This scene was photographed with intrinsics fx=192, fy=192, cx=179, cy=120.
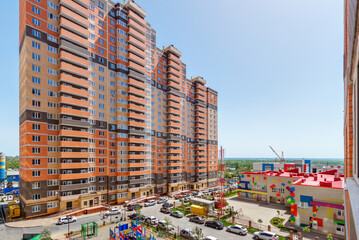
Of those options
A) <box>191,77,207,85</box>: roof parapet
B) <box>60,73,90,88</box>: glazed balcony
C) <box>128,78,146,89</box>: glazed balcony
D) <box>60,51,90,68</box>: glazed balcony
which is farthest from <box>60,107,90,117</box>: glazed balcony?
<box>191,77,207,85</box>: roof parapet

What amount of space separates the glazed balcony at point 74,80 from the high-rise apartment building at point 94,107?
9.3 inches

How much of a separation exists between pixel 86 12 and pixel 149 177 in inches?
2032

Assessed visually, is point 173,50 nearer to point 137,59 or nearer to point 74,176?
point 137,59

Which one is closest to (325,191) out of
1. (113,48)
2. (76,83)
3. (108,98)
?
(108,98)

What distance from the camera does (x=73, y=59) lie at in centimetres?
4819

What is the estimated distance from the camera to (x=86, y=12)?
5144 centimetres

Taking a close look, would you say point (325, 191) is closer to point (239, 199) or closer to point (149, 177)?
point (239, 199)

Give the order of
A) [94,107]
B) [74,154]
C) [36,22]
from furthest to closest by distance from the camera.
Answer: [94,107] → [74,154] → [36,22]

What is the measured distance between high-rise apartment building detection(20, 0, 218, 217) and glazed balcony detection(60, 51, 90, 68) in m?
0.15

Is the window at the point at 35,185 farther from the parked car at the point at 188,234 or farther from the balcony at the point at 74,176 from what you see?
the parked car at the point at 188,234

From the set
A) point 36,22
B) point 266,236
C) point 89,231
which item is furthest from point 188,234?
point 36,22

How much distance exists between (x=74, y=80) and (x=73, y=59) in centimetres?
536

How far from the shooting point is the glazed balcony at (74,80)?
151 feet

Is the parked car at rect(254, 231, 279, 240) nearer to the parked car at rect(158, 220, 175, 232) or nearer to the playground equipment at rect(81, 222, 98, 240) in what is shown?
the parked car at rect(158, 220, 175, 232)
